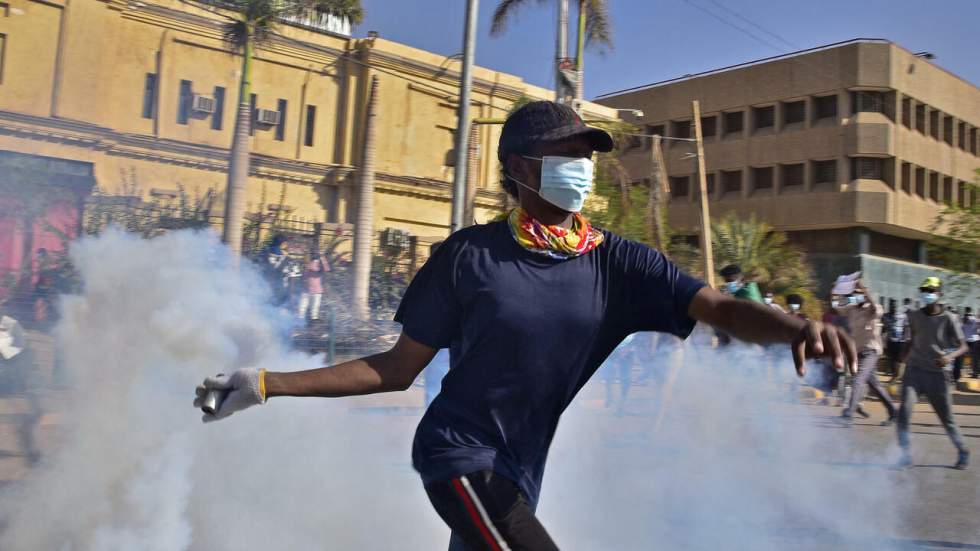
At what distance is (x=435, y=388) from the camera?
7.23 m

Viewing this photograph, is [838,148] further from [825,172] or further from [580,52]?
[580,52]

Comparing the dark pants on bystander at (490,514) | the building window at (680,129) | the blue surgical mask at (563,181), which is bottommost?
the dark pants on bystander at (490,514)

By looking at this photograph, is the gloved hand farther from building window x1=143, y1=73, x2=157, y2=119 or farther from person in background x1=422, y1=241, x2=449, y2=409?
building window x1=143, y1=73, x2=157, y2=119

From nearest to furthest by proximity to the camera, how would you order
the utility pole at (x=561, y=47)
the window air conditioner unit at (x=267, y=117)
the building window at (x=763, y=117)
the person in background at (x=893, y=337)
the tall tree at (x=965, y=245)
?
the person in background at (x=893, y=337) < the utility pole at (x=561, y=47) < the tall tree at (x=965, y=245) < the window air conditioner unit at (x=267, y=117) < the building window at (x=763, y=117)

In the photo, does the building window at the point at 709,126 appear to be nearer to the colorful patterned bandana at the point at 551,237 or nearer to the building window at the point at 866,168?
the building window at the point at 866,168

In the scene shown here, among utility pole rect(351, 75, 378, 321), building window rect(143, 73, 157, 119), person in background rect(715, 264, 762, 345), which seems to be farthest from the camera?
building window rect(143, 73, 157, 119)

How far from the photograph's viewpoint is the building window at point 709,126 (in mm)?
37050

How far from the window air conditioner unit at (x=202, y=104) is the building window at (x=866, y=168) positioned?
2150cm

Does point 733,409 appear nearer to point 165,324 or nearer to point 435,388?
point 435,388

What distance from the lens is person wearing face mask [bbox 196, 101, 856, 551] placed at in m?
2.19

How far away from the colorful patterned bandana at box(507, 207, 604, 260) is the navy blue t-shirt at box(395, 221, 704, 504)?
0.06 ft

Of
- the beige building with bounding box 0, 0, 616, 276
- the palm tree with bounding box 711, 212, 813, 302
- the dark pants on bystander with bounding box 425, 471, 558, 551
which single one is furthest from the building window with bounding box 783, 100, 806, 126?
the dark pants on bystander with bounding box 425, 471, 558, 551

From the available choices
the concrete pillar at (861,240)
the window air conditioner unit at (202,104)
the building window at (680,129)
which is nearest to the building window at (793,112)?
the building window at (680,129)

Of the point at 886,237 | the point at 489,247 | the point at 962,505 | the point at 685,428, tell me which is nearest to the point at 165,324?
the point at 489,247
